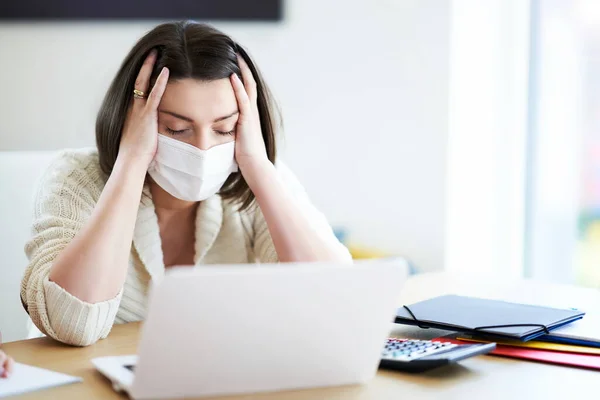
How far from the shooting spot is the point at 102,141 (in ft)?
5.14

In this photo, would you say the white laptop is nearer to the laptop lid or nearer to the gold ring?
the laptop lid

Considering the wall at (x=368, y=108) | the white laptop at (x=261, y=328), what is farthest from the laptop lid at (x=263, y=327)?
the wall at (x=368, y=108)

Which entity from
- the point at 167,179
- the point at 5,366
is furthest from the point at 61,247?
the point at 5,366

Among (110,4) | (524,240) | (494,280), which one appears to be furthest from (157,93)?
(524,240)

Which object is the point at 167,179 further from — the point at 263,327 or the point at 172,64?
the point at 263,327

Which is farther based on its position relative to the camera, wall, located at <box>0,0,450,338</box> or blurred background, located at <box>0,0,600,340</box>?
wall, located at <box>0,0,450,338</box>

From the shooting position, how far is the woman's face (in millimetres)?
1425

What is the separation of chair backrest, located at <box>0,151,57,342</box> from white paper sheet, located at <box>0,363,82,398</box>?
81cm

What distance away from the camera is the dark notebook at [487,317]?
1.12 metres

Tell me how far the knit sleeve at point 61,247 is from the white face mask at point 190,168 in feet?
0.46

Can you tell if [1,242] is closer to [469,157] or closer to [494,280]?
[494,280]

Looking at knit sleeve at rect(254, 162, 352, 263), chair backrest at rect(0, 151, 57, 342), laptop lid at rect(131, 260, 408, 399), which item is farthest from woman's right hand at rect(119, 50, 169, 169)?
laptop lid at rect(131, 260, 408, 399)

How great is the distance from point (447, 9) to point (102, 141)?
158cm

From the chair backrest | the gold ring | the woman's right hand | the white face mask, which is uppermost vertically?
the gold ring
